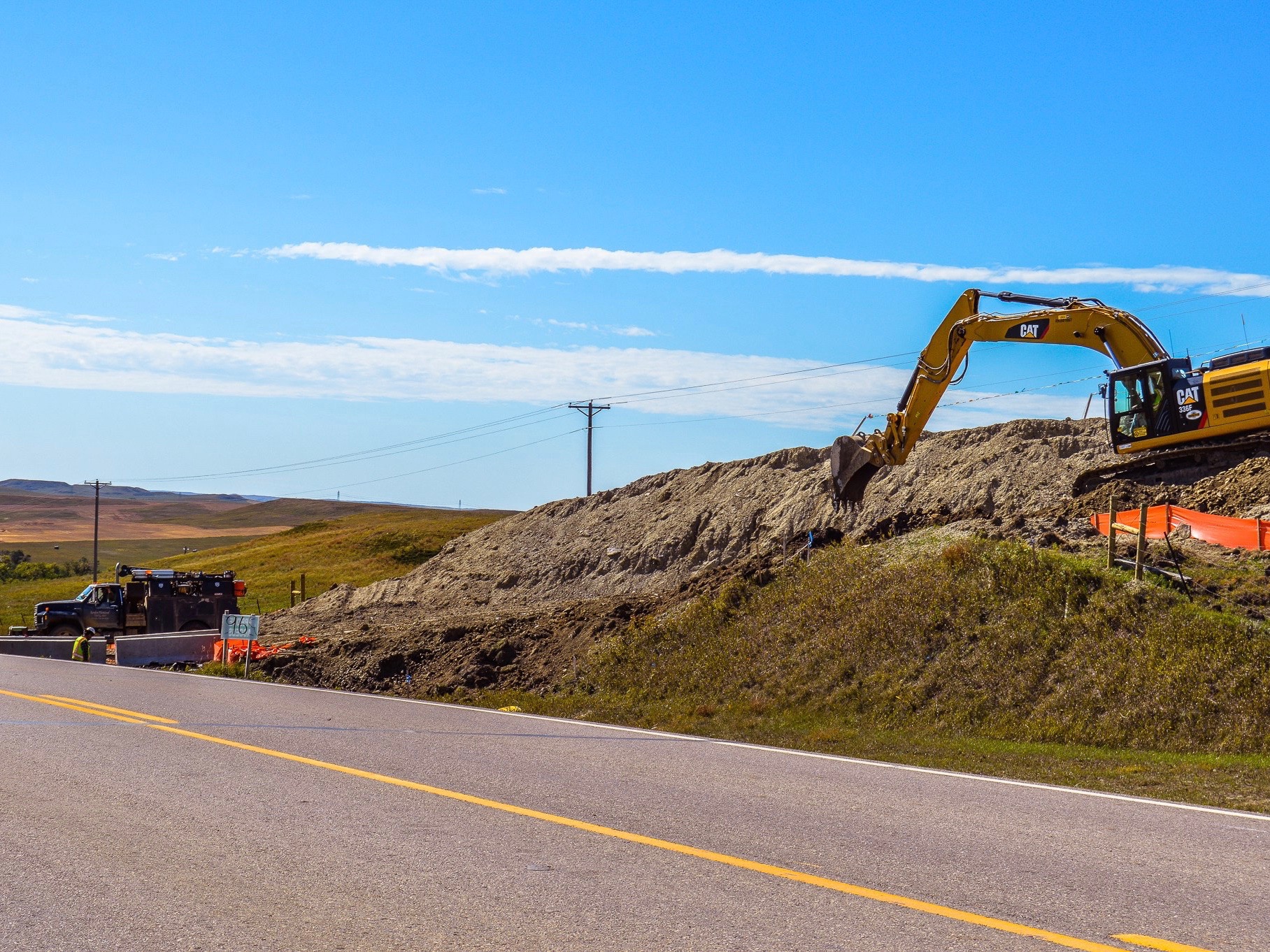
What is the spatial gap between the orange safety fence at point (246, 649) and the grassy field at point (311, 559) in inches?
983

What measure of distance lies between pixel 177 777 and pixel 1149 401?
2003cm

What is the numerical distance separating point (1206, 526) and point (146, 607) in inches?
1077

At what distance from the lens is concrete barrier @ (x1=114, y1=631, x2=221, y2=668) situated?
88.6 ft

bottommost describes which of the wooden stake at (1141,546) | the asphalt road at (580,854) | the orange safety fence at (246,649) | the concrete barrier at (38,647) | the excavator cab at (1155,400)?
the concrete barrier at (38,647)

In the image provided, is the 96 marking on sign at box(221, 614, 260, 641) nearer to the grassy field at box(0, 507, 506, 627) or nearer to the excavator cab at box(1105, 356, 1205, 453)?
the excavator cab at box(1105, 356, 1205, 453)

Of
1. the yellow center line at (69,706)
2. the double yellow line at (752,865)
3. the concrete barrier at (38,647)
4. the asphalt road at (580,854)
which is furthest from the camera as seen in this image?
the concrete barrier at (38,647)

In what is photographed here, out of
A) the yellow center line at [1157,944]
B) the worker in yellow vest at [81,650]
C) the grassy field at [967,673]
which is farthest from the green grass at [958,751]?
the worker in yellow vest at [81,650]

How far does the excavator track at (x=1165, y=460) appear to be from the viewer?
23094mm

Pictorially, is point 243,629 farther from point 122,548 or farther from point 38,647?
point 122,548

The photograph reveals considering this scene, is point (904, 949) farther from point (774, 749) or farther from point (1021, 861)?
point (774, 749)

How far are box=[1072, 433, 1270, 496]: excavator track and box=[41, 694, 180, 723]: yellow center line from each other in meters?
19.2

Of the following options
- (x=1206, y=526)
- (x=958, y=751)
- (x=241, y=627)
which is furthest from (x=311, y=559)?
(x=958, y=751)

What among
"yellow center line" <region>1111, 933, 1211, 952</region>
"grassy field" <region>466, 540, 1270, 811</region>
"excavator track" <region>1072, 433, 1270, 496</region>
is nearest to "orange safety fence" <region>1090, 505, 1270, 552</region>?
"excavator track" <region>1072, 433, 1270, 496</region>

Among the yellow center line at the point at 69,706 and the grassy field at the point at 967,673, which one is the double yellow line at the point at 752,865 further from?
the grassy field at the point at 967,673
